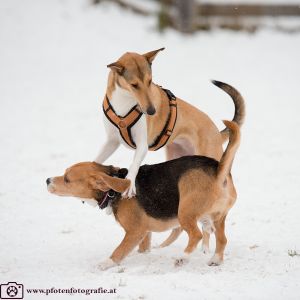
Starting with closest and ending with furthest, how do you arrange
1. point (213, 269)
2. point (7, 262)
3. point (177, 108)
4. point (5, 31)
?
point (213, 269), point (7, 262), point (177, 108), point (5, 31)

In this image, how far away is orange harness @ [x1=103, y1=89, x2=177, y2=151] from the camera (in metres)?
6.15

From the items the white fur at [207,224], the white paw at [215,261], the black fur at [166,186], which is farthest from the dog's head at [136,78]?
the white paw at [215,261]

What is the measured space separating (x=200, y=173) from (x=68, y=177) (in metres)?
1.39

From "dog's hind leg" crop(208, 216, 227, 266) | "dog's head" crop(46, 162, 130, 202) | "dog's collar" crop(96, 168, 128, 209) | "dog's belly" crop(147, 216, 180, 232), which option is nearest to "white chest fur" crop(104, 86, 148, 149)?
"dog's head" crop(46, 162, 130, 202)

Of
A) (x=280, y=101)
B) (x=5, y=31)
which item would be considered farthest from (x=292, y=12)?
(x=5, y=31)

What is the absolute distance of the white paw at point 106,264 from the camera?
230 inches

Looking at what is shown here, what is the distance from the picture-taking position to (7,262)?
614cm

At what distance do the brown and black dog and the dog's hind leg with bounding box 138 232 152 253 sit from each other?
0.79ft

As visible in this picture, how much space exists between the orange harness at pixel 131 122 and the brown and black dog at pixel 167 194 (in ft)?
1.26

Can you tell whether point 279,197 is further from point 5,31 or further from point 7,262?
point 5,31

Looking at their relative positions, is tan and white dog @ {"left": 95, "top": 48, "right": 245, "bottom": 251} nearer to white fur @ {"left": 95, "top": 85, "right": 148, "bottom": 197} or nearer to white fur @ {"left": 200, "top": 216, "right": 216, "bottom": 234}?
white fur @ {"left": 95, "top": 85, "right": 148, "bottom": 197}

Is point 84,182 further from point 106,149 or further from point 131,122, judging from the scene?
point 131,122

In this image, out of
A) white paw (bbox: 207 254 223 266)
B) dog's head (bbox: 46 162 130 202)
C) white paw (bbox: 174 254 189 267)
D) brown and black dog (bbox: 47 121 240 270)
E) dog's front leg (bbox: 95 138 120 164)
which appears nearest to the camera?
brown and black dog (bbox: 47 121 240 270)

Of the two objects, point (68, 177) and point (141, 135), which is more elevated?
point (141, 135)
